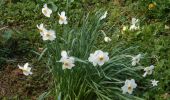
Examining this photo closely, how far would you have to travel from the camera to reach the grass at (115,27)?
14.1ft

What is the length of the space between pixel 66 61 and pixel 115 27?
167 centimetres

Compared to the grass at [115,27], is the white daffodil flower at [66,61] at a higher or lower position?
lower

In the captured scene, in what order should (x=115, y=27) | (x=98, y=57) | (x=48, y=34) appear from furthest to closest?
(x=115, y=27) → (x=48, y=34) → (x=98, y=57)

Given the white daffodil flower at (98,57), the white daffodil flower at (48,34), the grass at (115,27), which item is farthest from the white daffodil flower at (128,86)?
the white daffodil flower at (48,34)

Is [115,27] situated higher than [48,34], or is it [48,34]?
[115,27]

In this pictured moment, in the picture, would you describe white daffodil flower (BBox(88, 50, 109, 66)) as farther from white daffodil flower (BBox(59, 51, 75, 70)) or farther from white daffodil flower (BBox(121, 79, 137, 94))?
white daffodil flower (BBox(121, 79, 137, 94))

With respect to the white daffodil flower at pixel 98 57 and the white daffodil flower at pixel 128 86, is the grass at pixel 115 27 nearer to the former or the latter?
the white daffodil flower at pixel 128 86

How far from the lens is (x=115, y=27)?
5.02 metres

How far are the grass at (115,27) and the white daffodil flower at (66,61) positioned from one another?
73 cm

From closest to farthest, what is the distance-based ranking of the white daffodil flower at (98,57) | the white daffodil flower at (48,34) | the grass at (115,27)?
1. the white daffodil flower at (98,57)
2. the white daffodil flower at (48,34)
3. the grass at (115,27)

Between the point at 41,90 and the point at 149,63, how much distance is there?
41.4 inches

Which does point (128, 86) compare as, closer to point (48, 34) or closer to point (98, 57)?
point (98, 57)

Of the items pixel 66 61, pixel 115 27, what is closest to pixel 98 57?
pixel 66 61

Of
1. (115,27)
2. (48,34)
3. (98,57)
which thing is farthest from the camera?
(115,27)
